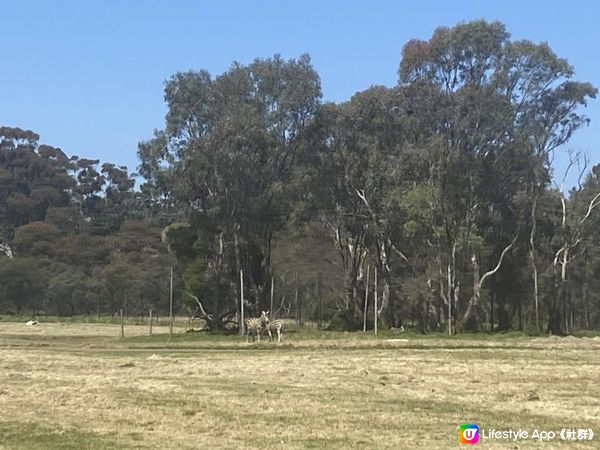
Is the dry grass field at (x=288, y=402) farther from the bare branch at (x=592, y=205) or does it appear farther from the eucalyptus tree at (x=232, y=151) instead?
the bare branch at (x=592, y=205)

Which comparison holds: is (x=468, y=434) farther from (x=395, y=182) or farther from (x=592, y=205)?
(x=592, y=205)

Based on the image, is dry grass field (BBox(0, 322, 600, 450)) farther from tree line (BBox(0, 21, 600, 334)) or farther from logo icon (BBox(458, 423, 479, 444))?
tree line (BBox(0, 21, 600, 334))

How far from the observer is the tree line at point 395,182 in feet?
210

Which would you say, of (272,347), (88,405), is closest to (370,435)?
(88,405)

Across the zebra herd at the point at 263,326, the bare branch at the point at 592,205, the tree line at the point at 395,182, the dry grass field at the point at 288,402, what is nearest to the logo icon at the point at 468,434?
the dry grass field at the point at 288,402

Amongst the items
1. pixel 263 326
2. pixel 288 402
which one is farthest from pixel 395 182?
pixel 288 402

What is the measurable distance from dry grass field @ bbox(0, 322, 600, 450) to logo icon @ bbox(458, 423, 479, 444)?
6.5 inches

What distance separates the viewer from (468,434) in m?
13.0

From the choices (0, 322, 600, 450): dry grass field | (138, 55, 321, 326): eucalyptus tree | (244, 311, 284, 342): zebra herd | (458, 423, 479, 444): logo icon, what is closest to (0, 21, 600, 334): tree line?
(138, 55, 321, 326): eucalyptus tree

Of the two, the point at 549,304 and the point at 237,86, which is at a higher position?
the point at 237,86

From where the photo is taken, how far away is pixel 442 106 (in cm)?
6531

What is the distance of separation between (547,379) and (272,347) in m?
23.2

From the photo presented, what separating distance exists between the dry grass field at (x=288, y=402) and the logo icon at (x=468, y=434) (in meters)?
0.17

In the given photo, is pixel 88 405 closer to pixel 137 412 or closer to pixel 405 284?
pixel 137 412
